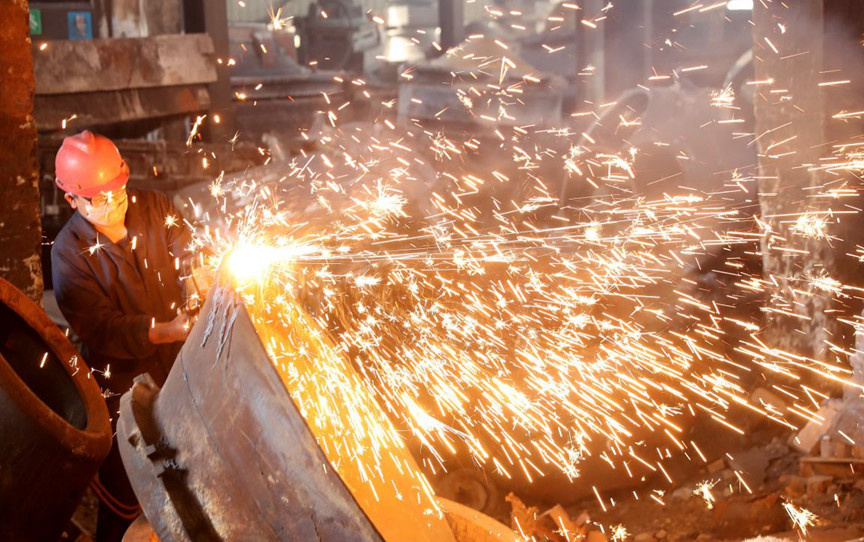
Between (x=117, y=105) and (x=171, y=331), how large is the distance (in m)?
4.76

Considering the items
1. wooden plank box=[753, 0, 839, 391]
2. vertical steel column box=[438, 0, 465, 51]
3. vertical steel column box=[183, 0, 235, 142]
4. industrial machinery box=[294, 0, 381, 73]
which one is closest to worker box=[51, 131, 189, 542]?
wooden plank box=[753, 0, 839, 391]

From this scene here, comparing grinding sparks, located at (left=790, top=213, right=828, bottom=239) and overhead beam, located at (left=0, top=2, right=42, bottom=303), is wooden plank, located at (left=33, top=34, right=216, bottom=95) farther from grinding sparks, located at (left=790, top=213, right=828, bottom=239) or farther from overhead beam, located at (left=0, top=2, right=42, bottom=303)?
grinding sparks, located at (left=790, top=213, right=828, bottom=239)

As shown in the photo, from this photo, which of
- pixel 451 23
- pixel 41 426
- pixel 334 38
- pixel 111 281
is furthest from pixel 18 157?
pixel 334 38

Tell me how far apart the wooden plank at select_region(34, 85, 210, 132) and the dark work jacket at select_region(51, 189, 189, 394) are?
355cm

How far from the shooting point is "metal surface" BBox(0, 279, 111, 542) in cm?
274

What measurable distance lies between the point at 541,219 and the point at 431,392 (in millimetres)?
3207

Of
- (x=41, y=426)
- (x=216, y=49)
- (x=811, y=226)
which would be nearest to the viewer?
(x=41, y=426)

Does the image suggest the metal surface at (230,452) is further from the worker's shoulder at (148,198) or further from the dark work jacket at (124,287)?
the worker's shoulder at (148,198)

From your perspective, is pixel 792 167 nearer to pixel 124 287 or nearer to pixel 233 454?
pixel 124 287

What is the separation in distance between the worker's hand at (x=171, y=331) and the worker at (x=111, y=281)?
0.10 metres

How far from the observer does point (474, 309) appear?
475cm

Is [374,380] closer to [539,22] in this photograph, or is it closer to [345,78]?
[345,78]

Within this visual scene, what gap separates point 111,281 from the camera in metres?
3.65

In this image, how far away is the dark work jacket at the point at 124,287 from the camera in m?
3.48
